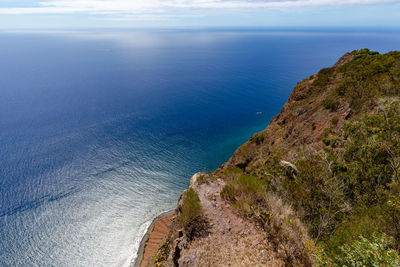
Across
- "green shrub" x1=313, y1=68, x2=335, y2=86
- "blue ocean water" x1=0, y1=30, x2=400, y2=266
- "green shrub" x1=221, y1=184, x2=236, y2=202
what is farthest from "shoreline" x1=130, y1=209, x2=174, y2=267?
"green shrub" x1=313, y1=68, x2=335, y2=86

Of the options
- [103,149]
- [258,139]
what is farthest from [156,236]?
[103,149]

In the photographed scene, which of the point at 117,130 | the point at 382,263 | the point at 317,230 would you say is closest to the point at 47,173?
the point at 117,130

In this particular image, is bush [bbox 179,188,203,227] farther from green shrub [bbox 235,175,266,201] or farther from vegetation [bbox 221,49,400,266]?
green shrub [bbox 235,175,266,201]

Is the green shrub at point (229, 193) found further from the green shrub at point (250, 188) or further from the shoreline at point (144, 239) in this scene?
the shoreline at point (144, 239)

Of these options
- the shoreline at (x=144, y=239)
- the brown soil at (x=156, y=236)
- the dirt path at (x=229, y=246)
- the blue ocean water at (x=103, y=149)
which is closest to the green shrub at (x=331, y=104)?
the blue ocean water at (x=103, y=149)

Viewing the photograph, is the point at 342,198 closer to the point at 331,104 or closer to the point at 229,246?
the point at 229,246

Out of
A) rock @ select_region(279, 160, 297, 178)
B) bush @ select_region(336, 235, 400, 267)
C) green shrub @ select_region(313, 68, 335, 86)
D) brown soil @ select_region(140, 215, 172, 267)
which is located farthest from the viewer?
green shrub @ select_region(313, 68, 335, 86)

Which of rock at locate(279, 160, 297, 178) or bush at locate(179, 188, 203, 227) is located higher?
rock at locate(279, 160, 297, 178)

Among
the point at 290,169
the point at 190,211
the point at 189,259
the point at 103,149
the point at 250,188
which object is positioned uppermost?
the point at 250,188

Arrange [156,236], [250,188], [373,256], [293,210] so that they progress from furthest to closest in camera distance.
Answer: [156,236]
[250,188]
[293,210]
[373,256]

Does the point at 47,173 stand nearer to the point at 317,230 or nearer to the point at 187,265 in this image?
the point at 187,265

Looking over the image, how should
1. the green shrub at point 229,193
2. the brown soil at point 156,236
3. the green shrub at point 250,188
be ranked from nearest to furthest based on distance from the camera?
the green shrub at point 250,188
the green shrub at point 229,193
the brown soil at point 156,236

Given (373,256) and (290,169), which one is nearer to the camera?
(373,256)
